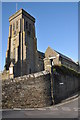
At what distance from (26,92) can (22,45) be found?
22.9 m

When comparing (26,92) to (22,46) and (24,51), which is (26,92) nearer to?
(24,51)

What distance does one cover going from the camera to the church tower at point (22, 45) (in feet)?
102

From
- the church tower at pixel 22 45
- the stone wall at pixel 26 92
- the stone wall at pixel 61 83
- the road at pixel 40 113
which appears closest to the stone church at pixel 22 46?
the church tower at pixel 22 45

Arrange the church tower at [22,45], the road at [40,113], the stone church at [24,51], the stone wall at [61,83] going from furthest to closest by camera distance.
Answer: the church tower at [22,45]
the stone church at [24,51]
the stone wall at [61,83]
the road at [40,113]

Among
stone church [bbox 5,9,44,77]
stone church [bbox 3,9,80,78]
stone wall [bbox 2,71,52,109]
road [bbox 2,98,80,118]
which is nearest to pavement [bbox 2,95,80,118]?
road [bbox 2,98,80,118]

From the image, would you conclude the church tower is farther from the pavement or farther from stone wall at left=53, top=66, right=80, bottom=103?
→ the pavement

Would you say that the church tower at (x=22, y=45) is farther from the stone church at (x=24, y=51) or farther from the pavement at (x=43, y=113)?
the pavement at (x=43, y=113)

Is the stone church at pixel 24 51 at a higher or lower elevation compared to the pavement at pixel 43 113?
higher

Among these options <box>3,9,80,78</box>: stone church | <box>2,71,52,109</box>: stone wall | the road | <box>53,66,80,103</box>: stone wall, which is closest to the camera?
the road

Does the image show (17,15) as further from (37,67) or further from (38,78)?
(38,78)

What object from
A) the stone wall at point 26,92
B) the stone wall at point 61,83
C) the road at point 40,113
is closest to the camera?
the road at point 40,113

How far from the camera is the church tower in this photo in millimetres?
31109

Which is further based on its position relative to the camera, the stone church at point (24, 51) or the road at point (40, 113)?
the stone church at point (24, 51)

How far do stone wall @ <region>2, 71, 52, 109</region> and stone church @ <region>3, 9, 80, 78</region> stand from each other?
57.2 ft
